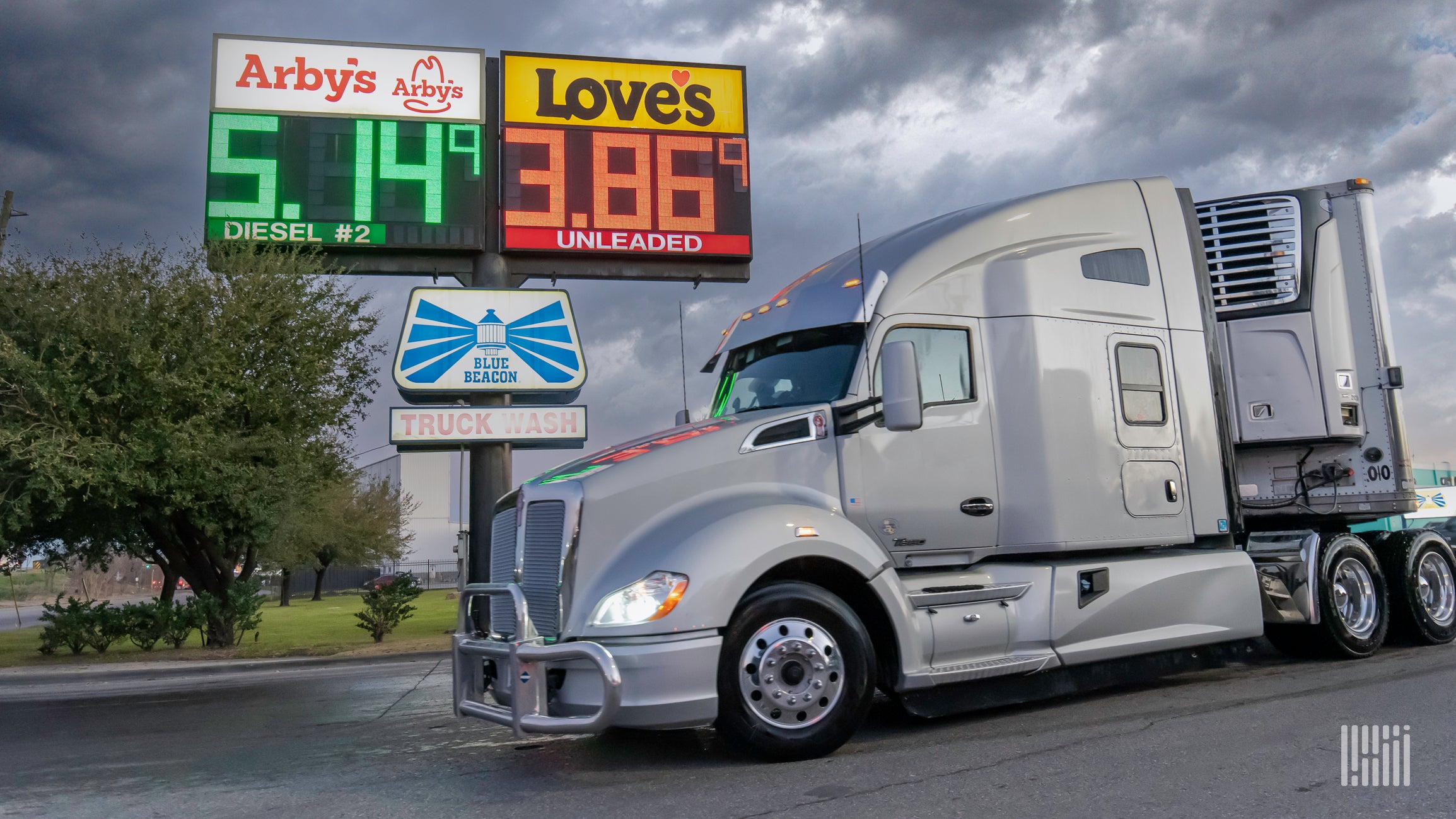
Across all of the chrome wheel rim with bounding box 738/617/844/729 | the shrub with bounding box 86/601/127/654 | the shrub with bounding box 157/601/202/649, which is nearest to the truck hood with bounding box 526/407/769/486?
the chrome wheel rim with bounding box 738/617/844/729

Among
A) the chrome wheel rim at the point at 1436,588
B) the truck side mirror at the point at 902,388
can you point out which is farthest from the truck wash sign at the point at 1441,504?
the truck side mirror at the point at 902,388

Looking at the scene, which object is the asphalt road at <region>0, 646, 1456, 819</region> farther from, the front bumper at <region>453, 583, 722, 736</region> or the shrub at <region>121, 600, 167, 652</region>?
the shrub at <region>121, 600, 167, 652</region>

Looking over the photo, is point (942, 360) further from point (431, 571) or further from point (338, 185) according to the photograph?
point (431, 571)

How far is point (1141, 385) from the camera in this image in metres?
7.29

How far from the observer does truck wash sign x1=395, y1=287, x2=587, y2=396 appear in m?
16.7

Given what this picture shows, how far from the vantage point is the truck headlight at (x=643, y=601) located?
5.08 m

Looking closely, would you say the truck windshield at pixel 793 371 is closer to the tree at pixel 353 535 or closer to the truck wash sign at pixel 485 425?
the truck wash sign at pixel 485 425

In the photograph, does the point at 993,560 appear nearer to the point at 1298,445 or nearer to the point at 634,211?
the point at 1298,445

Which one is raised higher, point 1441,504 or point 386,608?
point 1441,504

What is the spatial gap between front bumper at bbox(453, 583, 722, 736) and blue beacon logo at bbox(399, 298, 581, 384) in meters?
12.2

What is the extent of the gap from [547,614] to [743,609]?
103 centimetres

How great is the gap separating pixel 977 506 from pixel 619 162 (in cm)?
1203

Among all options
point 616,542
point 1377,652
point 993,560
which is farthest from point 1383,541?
point 616,542

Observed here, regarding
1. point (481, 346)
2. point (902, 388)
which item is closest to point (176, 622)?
point (481, 346)
